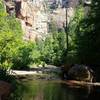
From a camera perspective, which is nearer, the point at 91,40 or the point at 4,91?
the point at 4,91

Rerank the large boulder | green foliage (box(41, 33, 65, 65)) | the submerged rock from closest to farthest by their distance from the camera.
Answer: the submerged rock → the large boulder → green foliage (box(41, 33, 65, 65))

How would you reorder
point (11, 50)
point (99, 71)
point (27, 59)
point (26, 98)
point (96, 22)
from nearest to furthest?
point (26, 98), point (99, 71), point (96, 22), point (11, 50), point (27, 59)

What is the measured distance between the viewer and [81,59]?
41.1 metres

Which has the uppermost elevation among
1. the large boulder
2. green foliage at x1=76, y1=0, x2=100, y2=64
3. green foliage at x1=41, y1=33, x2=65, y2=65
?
green foliage at x1=76, y1=0, x2=100, y2=64

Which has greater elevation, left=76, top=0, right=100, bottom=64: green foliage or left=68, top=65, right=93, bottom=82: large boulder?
left=76, top=0, right=100, bottom=64: green foliage

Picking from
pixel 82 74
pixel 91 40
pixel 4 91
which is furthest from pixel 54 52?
pixel 4 91

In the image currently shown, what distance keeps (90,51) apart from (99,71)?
2.80 metres

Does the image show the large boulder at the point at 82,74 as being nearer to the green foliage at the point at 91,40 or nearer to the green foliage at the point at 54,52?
the green foliage at the point at 91,40

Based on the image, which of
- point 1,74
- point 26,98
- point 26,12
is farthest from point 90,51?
point 26,12

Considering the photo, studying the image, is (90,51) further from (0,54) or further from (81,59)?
(0,54)

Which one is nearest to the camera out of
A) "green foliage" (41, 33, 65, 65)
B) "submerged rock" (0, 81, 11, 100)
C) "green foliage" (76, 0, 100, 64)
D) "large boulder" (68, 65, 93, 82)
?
"submerged rock" (0, 81, 11, 100)

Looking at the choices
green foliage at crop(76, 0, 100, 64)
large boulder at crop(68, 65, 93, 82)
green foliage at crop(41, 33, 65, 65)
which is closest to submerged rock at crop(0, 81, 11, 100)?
large boulder at crop(68, 65, 93, 82)

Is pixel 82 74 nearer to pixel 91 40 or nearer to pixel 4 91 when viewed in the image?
pixel 91 40

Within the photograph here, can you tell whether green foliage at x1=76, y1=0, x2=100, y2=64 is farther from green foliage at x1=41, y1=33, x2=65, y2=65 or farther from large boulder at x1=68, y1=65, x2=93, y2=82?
green foliage at x1=41, y1=33, x2=65, y2=65
